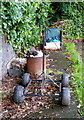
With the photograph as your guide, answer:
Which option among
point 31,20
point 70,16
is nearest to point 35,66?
point 31,20

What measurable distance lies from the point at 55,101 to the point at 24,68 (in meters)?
1.55

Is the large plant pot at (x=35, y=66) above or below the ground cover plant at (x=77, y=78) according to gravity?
above

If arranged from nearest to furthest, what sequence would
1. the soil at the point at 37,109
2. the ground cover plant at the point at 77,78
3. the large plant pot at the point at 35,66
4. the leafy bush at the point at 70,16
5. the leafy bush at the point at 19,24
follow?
the soil at the point at 37,109 < the ground cover plant at the point at 77,78 < the leafy bush at the point at 19,24 < the large plant pot at the point at 35,66 < the leafy bush at the point at 70,16

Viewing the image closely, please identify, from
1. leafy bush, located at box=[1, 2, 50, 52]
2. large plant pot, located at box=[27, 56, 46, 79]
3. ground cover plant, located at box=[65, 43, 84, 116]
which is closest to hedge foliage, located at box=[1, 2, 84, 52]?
leafy bush, located at box=[1, 2, 50, 52]

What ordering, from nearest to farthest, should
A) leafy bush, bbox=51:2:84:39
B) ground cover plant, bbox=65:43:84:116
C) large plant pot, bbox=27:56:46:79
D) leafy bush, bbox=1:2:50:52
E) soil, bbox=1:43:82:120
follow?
soil, bbox=1:43:82:120
ground cover plant, bbox=65:43:84:116
leafy bush, bbox=1:2:50:52
large plant pot, bbox=27:56:46:79
leafy bush, bbox=51:2:84:39

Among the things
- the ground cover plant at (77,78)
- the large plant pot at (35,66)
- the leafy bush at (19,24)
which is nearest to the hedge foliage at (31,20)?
the leafy bush at (19,24)

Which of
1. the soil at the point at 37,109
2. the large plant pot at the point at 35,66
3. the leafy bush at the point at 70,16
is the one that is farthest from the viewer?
the leafy bush at the point at 70,16

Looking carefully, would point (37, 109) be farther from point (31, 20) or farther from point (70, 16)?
point (70, 16)

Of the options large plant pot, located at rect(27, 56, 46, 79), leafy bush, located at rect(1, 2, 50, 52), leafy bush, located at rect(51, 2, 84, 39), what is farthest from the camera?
leafy bush, located at rect(51, 2, 84, 39)

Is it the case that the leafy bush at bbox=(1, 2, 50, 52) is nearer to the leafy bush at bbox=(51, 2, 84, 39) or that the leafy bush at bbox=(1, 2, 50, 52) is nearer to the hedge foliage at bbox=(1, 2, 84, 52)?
the hedge foliage at bbox=(1, 2, 84, 52)

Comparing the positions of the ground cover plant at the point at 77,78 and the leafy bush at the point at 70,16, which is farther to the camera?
the leafy bush at the point at 70,16

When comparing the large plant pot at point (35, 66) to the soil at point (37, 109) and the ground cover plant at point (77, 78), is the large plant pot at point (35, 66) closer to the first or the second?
the soil at point (37, 109)

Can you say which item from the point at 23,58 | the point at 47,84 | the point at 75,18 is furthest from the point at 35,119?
the point at 75,18

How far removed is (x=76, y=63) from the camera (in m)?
4.88
